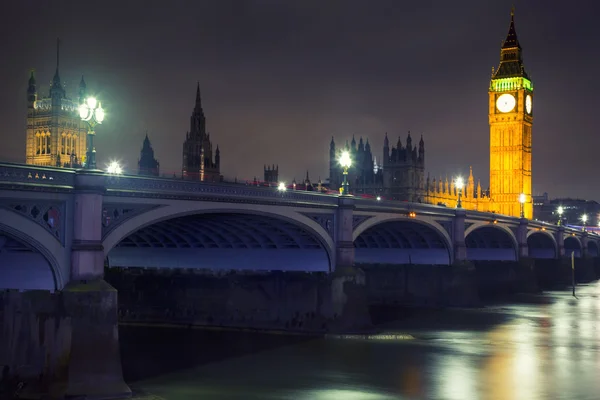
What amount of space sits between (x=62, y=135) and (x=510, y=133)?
92.0 metres

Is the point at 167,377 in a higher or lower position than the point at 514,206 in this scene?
lower

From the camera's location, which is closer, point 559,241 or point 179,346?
point 179,346

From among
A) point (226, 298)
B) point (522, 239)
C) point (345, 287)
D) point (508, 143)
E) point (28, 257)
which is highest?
point (508, 143)

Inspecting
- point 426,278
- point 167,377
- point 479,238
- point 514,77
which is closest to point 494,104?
point 514,77

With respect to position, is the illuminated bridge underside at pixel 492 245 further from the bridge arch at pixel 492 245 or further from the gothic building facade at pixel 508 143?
the gothic building facade at pixel 508 143

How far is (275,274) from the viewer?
2057 inches

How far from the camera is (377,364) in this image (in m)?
41.3

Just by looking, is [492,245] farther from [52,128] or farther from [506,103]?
[52,128]

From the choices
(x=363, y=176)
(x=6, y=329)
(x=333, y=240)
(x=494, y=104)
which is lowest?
(x=6, y=329)

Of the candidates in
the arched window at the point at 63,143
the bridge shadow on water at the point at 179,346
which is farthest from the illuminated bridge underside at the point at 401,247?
the arched window at the point at 63,143

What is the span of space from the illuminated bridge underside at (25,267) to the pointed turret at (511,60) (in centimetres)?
15151

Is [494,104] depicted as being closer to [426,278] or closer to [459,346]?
[426,278]

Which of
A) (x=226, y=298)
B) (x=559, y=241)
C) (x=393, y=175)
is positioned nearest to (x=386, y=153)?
(x=393, y=175)

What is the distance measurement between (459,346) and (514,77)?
13218cm
